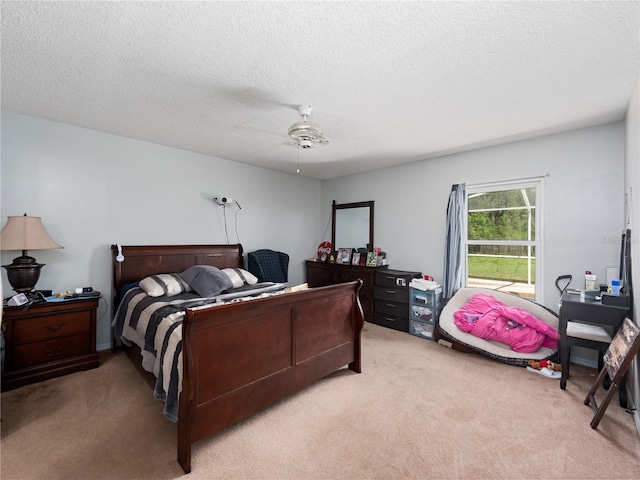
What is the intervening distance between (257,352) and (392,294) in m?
2.66

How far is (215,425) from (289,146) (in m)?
3.06

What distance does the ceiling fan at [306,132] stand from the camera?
239cm

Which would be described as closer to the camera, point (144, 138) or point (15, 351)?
point (15, 351)

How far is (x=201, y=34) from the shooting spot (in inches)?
67.0

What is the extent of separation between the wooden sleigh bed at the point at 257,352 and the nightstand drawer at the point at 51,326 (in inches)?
73.4

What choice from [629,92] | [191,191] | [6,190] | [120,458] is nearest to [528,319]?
[629,92]

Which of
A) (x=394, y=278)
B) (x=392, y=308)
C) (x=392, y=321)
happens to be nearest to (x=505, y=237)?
(x=394, y=278)

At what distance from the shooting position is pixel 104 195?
3352mm

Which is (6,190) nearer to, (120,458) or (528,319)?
(120,458)

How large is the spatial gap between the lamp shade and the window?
474cm

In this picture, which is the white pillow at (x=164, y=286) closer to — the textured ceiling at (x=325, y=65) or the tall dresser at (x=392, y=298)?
the textured ceiling at (x=325, y=65)

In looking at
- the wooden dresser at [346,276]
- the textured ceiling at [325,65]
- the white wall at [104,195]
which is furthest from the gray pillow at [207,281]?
the wooden dresser at [346,276]

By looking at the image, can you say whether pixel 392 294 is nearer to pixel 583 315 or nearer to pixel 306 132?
pixel 583 315

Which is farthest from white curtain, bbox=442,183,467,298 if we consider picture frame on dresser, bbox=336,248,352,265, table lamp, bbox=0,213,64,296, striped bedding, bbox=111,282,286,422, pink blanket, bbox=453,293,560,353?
table lamp, bbox=0,213,64,296
